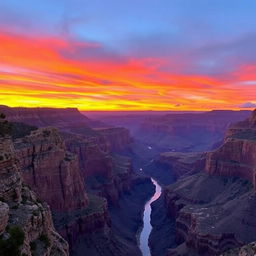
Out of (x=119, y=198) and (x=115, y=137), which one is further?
(x=115, y=137)

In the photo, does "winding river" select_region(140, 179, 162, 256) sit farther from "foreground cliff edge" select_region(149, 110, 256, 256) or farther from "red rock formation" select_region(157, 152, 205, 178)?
"red rock formation" select_region(157, 152, 205, 178)

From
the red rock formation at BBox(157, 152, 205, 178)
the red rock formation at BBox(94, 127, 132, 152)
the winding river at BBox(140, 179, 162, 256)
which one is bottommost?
the winding river at BBox(140, 179, 162, 256)

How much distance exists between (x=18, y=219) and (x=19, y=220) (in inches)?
5.7

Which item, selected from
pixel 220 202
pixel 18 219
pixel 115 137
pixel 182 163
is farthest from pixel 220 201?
pixel 115 137

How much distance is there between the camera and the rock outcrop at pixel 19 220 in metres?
24.5

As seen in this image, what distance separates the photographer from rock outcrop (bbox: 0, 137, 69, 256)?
24.5m

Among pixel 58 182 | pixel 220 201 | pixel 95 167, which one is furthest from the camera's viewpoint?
pixel 95 167

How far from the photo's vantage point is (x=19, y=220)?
27516 millimetres

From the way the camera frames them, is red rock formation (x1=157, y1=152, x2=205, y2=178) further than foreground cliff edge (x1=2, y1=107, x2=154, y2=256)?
Yes

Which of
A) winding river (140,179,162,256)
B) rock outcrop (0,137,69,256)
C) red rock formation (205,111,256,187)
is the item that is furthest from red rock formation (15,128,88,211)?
red rock formation (205,111,256,187)

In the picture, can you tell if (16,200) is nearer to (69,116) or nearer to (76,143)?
(76,143)

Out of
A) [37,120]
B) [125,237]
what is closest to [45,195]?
[125,237]

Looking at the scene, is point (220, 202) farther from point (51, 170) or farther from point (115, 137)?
point (115, 137)

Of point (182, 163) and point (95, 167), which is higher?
point (95, 167)
